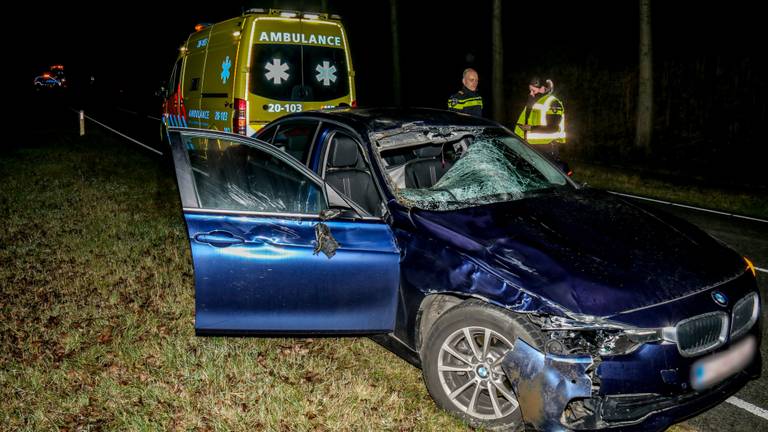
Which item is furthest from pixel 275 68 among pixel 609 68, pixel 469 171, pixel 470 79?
pixel 609 68

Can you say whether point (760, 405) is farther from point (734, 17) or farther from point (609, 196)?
point (734, 17)

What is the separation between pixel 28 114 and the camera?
2984 cm

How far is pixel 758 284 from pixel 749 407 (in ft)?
8.11

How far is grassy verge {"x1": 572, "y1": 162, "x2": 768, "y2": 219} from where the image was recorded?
384 inches

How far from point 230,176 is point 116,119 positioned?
26495 mm

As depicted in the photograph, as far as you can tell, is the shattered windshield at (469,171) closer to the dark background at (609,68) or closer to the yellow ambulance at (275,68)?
the yellow ambulance at (275,68)

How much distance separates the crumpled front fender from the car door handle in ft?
5.51

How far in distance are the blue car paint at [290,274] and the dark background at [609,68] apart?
34.8 feet

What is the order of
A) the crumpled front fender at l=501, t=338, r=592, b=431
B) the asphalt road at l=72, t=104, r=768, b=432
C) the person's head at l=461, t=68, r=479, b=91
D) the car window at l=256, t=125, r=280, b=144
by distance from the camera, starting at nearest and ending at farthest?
1. the crumpled front fender at l=501, t=338, r=592, b=431
2. the asphalt road at l=72, t=104, r=768, b=432
3. the car window at l=256, t=125, r=280, b=144
4. the person's head at l=461, t=68, r=479, b=91

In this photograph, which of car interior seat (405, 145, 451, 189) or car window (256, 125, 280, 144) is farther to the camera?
car window (256, 125, 280, 144)

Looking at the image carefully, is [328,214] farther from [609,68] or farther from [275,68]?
[609,68]

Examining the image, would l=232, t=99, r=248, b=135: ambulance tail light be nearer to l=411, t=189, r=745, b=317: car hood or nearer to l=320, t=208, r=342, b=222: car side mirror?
l=320, t=208, r=342, b=222: car side mirror

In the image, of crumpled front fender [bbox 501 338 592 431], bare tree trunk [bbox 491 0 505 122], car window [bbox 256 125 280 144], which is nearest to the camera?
crumpled front fender [bbox 501 338 592 431]

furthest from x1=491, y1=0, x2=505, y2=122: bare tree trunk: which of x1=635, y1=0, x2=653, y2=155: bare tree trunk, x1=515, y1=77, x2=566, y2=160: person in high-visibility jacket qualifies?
x1=515, y1=77, x2=566, y2=160: person in high-visibility jacket
